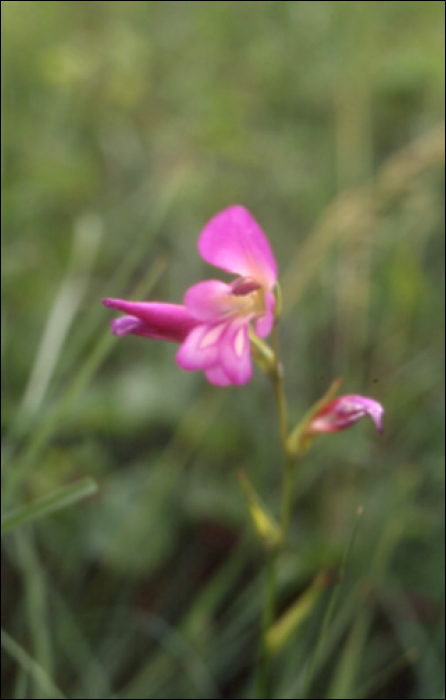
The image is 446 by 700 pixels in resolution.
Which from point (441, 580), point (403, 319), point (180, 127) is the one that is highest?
point (180, 127)

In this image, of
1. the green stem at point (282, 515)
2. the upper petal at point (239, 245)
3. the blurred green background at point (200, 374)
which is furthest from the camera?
the blurred green background at point (200, 374)

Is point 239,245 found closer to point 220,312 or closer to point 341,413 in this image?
point 220,312

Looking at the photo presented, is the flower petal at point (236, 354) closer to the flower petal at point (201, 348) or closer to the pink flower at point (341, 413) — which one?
the flower petal at point (201, 348)

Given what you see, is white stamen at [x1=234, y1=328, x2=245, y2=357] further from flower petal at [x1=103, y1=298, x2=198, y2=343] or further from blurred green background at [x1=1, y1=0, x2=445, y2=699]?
blurred green background at [x1=1, y1=0, x2=445, y2=699]

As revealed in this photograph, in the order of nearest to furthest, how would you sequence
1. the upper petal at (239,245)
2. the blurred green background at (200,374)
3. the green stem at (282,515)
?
the upper petal at (239,245)
the green stem at (282,515)
the blurred green background at (200,374)

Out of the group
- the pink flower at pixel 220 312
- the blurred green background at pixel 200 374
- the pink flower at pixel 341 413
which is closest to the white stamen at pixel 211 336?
the pink flower at pixel 220 312

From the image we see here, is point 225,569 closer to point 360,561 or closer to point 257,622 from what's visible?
point 257,622

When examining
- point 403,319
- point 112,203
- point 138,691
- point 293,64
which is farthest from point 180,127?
point 138,691
